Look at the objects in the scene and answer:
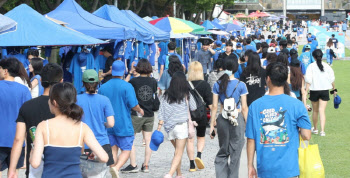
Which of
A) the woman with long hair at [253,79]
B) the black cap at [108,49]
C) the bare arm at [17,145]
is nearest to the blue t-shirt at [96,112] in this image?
the bare arm at [17,145]

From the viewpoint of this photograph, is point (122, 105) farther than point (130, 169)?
No

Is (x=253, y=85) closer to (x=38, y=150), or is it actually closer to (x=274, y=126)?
(x=274, y=126)

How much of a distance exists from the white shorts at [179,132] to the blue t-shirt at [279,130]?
2622 mm

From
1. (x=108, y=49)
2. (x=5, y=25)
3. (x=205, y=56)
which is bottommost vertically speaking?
(x=205, y=56)

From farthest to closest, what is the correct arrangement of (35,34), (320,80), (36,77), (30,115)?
(320,80) < (35,34) < (36,77) < (30,115)

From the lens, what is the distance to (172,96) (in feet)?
24.9

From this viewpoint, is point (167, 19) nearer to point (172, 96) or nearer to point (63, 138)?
point (172, 96)

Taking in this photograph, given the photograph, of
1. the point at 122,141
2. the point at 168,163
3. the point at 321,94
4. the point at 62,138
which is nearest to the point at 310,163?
the point at 62,138

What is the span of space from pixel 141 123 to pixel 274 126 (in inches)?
147

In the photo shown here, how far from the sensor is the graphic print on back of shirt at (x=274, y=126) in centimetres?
497

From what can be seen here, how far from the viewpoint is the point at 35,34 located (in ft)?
31.7

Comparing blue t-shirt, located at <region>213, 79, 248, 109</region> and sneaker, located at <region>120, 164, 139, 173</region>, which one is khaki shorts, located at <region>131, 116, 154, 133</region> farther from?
blue t-shirt, located at <region>213, 79, 248, 109</region>

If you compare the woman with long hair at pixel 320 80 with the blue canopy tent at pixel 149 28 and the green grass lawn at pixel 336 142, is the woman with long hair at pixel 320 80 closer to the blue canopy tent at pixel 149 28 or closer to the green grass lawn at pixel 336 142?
the green grass lawn at pixel 336 142

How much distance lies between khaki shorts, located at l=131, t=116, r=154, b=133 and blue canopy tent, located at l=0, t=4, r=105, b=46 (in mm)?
1975
